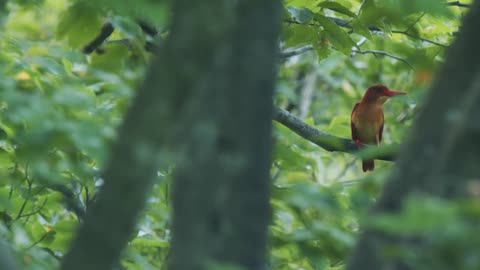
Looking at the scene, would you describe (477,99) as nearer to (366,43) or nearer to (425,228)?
(425,228)

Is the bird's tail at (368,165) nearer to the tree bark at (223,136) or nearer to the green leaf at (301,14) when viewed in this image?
the green leaf at (301,14)

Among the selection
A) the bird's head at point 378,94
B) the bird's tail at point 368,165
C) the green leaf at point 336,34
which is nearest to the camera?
the green leaf at point 336,34

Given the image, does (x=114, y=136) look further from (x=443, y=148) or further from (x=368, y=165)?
(x=368, y=165)

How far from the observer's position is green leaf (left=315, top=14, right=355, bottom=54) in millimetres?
3846

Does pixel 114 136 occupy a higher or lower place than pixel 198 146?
lower

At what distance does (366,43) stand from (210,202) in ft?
13.3

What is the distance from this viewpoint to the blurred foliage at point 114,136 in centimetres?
204

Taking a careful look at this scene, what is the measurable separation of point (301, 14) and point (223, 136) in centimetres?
208

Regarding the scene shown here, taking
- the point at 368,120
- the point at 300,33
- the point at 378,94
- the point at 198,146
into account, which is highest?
the point at 198,146

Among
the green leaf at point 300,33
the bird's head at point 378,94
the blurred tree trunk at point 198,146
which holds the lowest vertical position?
the bird's head at point 378,94

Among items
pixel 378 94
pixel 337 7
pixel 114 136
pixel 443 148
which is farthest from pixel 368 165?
pixel 443 148

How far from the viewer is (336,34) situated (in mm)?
3871

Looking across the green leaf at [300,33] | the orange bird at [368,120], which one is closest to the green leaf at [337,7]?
the green leaf at [300,33]

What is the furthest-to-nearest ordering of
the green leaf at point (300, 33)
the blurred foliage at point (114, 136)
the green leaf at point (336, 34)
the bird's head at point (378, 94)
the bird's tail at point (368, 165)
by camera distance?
the bird's tail at point (368, 165) < the bird's head at point (378, 94) < the green leaf at point (300, 33) < the green leaf at point (336, 34) < the blurred foliage at point (114, 136)
